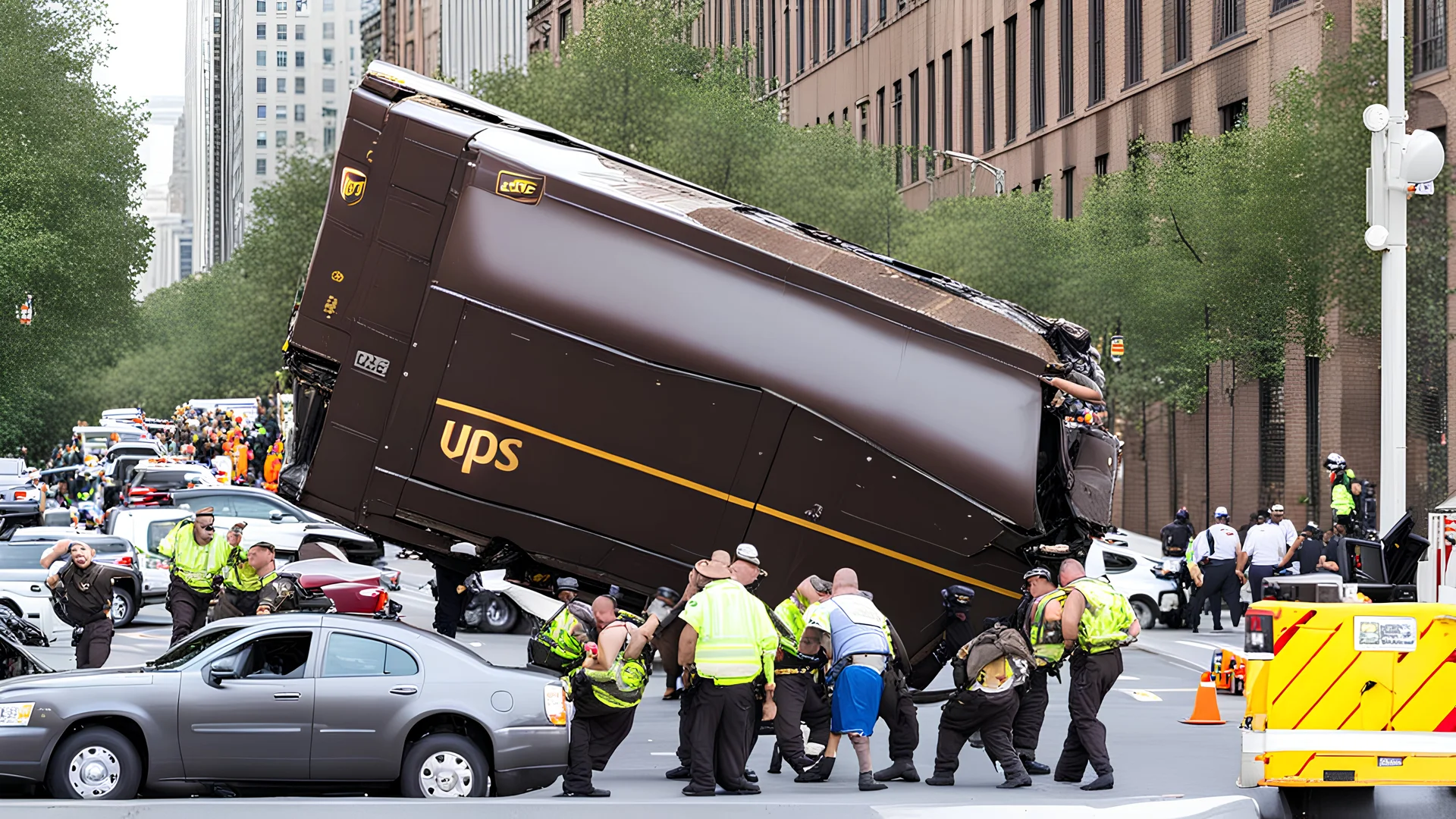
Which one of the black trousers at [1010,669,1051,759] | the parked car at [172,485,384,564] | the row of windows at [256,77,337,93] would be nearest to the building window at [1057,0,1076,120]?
the parked car at [172,485,384,564]

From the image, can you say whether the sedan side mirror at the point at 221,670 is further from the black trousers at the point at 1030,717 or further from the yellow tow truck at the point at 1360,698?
the yellow tow truck at the point at 1360,698

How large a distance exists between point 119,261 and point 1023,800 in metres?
45.9

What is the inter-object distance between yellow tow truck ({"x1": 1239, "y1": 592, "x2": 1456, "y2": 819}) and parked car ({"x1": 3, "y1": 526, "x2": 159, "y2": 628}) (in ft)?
54.5

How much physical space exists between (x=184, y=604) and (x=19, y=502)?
25690 millimetres

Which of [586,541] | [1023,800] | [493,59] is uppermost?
[493,59]

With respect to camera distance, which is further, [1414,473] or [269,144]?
[269,144]

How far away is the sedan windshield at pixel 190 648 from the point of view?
11703 millimetres

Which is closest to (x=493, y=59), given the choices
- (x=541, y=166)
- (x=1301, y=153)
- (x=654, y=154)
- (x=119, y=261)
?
(x=119, y=261)

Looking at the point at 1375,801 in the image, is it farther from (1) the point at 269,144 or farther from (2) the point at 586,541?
(1) the point at 269,144

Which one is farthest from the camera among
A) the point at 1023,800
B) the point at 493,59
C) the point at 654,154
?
the point at 493,59

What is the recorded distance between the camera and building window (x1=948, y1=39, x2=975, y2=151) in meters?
59.2

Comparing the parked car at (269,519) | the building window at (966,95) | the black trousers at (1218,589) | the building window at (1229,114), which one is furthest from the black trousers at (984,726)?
the building window at (966,95)

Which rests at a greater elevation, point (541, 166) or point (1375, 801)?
point (541, 166)

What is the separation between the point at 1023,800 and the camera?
37.7ft
